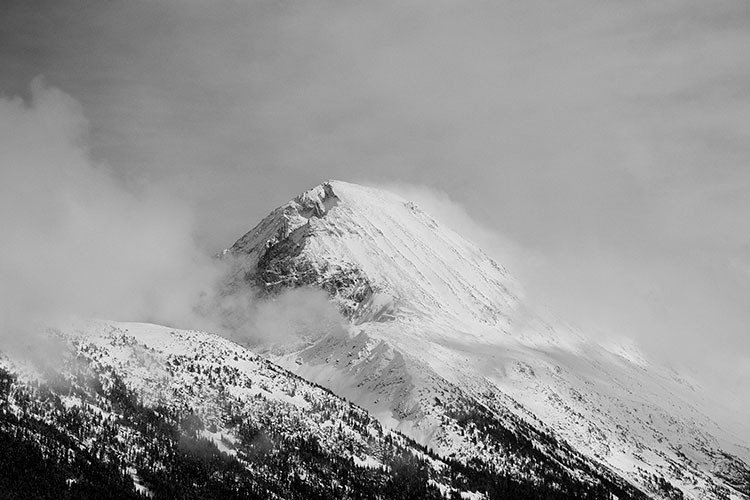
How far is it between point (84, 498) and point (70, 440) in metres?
20.7

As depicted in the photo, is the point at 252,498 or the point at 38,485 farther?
the point at 252,498

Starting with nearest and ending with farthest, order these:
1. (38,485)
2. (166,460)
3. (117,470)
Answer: (38,485) → (117,470) → (166,460)

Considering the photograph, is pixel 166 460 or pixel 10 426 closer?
pixel 10 426

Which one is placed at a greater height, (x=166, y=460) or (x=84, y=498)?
(x=166, y=460)

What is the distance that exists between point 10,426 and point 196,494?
44.7 meters

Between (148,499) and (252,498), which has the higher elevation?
(252,498)

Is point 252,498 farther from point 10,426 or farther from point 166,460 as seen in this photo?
point 10,426

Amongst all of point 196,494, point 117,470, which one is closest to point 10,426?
point 117,470

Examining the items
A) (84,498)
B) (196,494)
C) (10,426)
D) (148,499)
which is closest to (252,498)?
(196,494)

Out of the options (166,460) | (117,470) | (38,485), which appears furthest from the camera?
(166,460)

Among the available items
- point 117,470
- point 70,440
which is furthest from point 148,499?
point 70,440

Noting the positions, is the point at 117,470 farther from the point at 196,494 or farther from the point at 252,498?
the point at 252,498

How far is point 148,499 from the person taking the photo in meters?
179

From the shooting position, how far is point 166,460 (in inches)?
7869
